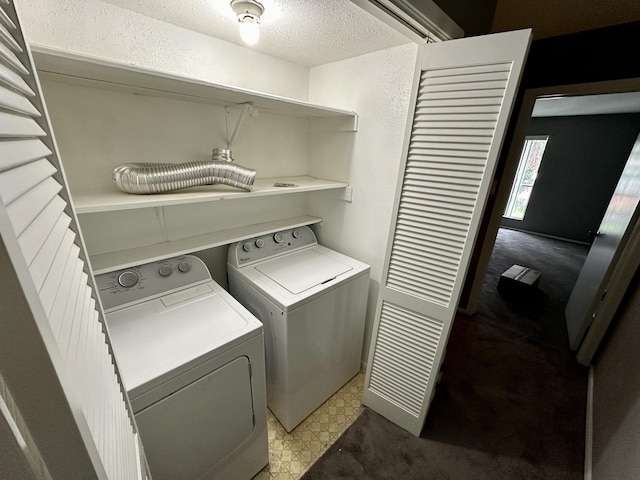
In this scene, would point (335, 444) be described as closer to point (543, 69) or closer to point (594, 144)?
point (543, 69)

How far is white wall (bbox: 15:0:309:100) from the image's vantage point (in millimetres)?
1014

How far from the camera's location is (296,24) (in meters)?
1.22

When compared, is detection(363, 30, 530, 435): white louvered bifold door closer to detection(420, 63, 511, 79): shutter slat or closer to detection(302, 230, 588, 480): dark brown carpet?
detection(420, 63, 511, 79): shutter slat

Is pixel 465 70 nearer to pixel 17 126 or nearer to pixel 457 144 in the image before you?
pixel 457 144

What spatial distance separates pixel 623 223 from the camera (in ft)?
6.60

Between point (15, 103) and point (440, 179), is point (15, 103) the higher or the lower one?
the higher one

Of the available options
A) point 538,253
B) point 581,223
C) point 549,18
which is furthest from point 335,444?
point 581,223

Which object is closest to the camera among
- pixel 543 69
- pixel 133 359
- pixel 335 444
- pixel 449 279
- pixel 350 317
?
pixel 133 359

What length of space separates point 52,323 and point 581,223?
7248 mm

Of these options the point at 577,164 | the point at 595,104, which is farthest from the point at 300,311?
the point at 577,164

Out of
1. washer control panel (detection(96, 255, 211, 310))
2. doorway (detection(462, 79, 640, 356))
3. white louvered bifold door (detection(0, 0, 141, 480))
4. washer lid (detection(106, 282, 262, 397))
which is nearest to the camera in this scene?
white louvered bifold door (detection(0, 0, 141, 480))

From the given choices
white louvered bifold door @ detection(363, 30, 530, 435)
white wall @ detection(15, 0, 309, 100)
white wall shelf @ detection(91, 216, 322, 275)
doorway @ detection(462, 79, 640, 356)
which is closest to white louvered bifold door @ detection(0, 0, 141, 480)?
white wall shelf @ detection(91, 216, 322, 275)

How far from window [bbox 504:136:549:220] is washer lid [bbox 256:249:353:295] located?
5147 mm

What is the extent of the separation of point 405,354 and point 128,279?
153cm
